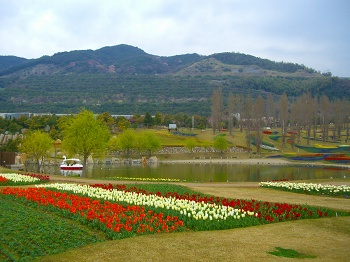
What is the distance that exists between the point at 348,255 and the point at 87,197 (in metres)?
12.3

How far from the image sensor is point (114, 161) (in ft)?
252

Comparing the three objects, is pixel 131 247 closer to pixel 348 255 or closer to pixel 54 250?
pixel 54 250

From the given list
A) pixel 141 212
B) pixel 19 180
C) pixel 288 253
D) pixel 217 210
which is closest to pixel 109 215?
pixel 141 212

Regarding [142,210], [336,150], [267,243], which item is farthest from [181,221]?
[336,150]

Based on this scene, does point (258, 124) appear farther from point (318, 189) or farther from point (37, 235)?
point (37, 235)

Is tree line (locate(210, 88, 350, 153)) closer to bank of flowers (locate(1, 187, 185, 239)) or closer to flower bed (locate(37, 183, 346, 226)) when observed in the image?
flower bed (locate(37, 183, 346, 226))

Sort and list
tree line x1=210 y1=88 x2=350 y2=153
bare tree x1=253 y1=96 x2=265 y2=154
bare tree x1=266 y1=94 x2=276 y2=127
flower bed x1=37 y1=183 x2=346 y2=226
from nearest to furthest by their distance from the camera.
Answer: flower bed x1=37 y1=183 x2=346 y2=226, bare tree x1=253 y1=96 x2=265 y2=154, tree line x1=210 y1=88 x2=350 y2=153, bare tree x1=266 y1=94 x2=276 y2=127

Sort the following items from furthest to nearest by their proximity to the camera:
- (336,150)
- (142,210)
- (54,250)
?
(336,150)
(142,210)
(54,250)

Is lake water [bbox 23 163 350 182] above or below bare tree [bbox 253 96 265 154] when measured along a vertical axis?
below

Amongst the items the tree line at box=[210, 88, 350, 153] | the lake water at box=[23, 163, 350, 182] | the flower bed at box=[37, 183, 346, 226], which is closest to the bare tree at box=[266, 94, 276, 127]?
the tree line at box=[210, 88, 350, 153]

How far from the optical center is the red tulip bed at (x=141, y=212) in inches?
560

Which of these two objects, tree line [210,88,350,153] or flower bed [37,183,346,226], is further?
tree line [210,88,350,153]

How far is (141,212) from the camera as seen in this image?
1633cm

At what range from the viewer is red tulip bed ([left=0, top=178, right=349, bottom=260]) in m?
14.2
